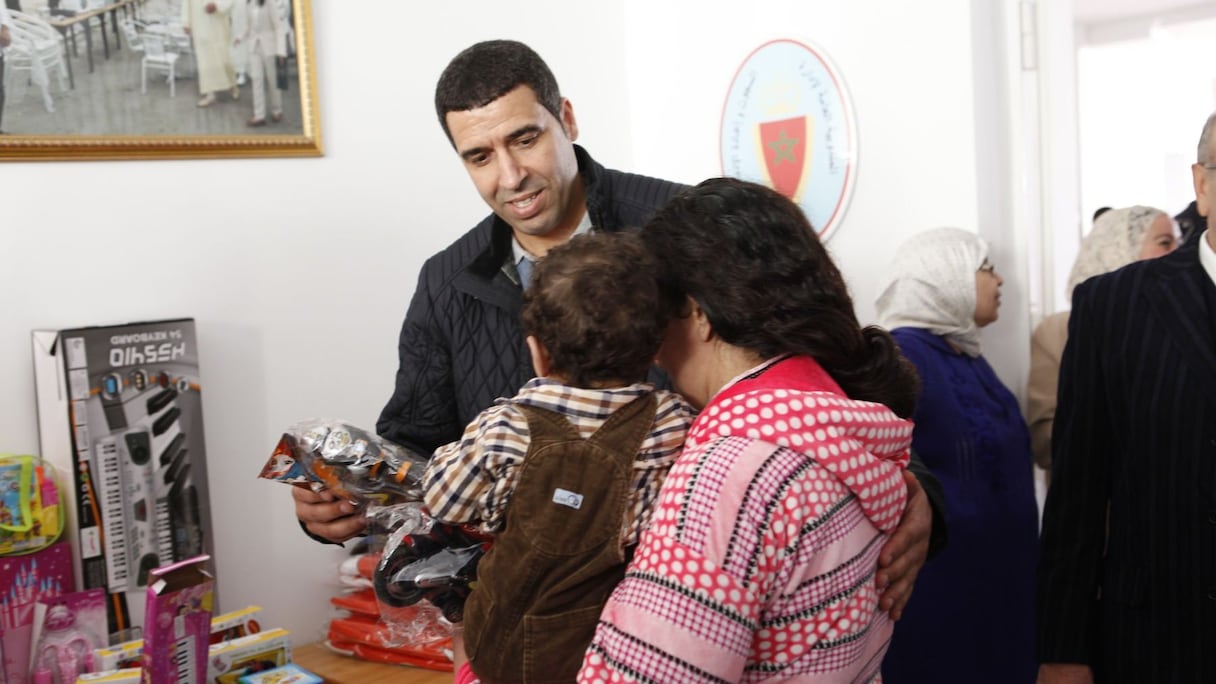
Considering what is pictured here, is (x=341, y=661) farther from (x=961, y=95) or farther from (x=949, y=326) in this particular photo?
(x=961, y=95)

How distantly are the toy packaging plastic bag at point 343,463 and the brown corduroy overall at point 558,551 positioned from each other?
0.87ft

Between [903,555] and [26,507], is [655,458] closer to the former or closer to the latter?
[903,555]

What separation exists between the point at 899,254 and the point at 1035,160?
493mm

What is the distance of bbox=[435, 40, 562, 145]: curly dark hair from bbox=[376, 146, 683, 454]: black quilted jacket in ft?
0.54

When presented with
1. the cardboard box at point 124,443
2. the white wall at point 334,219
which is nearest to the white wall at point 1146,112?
the white wall at point 334,219

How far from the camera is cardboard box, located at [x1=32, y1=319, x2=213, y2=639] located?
232cm

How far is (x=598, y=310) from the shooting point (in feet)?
4.22

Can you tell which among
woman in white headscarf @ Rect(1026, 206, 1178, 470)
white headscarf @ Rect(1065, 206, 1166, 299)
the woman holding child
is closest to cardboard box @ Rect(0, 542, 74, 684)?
the woman holding child

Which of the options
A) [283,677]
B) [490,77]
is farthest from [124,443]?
[490,77]

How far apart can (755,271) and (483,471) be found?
422 millimetres

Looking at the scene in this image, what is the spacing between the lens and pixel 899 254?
9.84 ft

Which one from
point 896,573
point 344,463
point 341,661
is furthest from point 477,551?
point 341,661

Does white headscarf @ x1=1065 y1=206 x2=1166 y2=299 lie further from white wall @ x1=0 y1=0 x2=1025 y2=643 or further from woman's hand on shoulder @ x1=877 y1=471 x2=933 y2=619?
woman's hand on shoulder @ x1=877 y1=471 x2=933 y2=619

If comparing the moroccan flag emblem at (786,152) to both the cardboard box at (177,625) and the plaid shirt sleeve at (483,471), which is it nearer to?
the cardboard box at (177,625)
